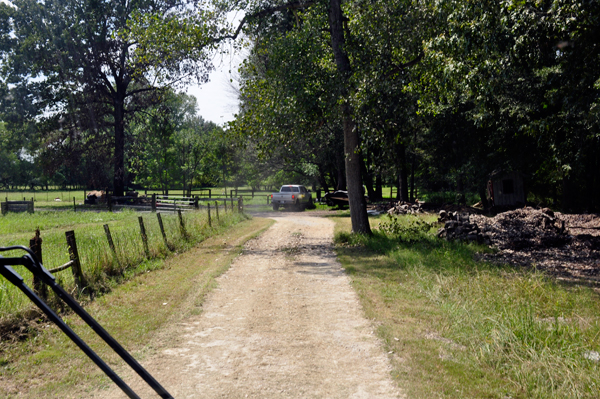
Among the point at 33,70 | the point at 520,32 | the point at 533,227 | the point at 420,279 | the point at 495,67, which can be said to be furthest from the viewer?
the point at 33,70

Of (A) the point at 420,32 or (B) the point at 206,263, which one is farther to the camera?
(A) the point at 420,32

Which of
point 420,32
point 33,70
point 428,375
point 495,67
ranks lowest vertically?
point 428,375

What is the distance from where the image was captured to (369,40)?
1520cm

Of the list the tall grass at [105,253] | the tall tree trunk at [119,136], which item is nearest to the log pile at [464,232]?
the tall grass at [105,253]

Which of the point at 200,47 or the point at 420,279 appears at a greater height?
the point at 200,47

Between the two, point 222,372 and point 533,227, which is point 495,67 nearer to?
point 533,227

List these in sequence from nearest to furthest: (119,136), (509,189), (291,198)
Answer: (509,189) < (291,198) < (119,136)

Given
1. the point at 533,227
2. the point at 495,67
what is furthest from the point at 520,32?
the point at 533,227

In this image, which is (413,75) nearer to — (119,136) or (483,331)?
(483,331)

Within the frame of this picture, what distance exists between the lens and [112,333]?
6500mm

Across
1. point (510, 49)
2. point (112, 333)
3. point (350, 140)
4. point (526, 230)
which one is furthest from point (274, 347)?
point (526, 230)

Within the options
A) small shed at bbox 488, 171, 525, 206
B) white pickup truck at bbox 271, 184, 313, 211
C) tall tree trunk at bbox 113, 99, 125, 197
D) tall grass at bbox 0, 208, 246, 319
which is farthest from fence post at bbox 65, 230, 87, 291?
tall tree trunk at bbox 113, 99, 125, 197

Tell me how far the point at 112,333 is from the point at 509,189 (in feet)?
89.4

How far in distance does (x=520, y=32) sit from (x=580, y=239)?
8129mm
